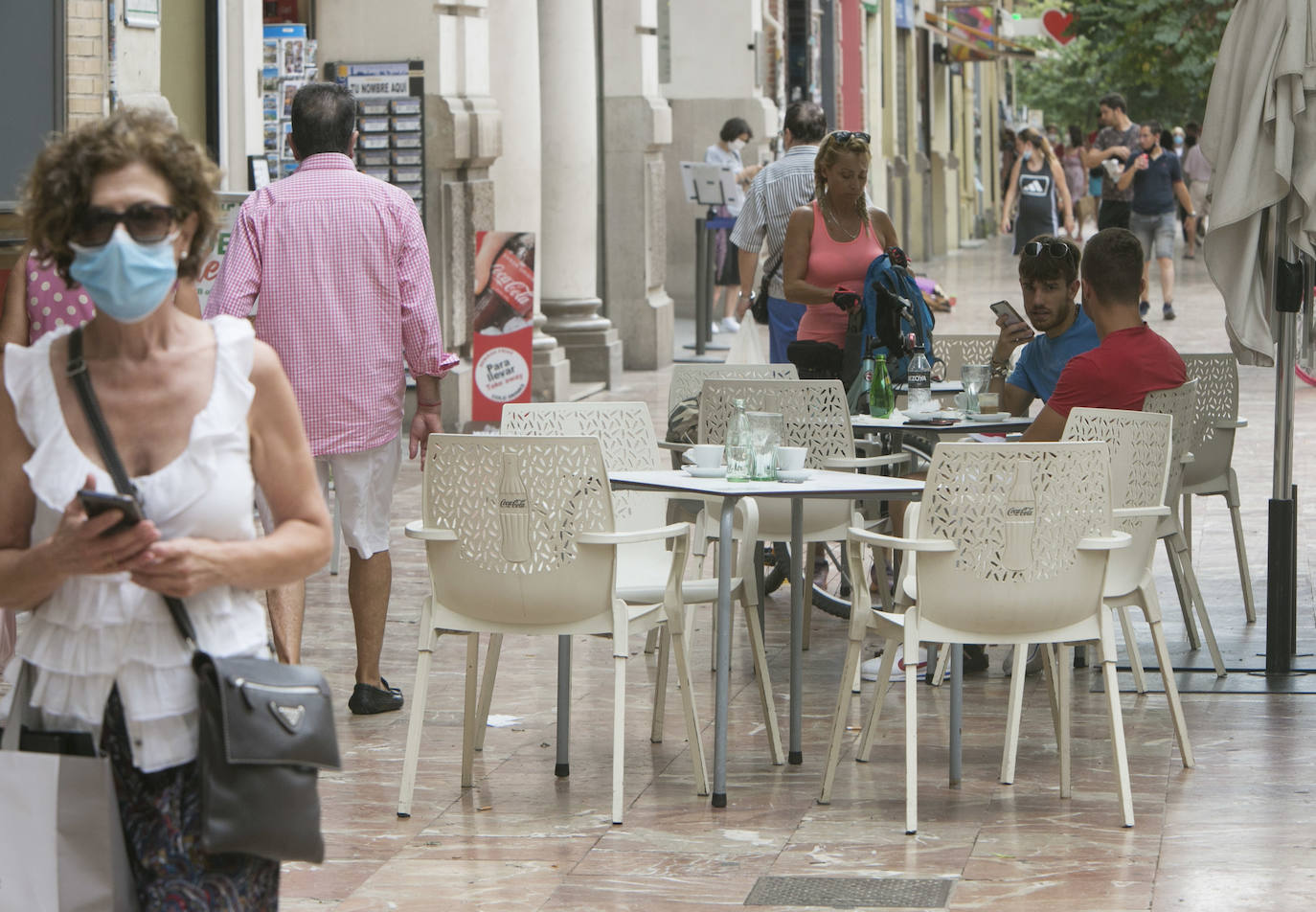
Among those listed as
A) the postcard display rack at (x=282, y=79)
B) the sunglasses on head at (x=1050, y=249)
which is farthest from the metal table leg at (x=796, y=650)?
the postcard display rack at (x=282, y=79)

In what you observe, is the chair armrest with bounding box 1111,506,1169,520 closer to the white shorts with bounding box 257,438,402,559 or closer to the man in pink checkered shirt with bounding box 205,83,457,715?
the man in pink checkered shirt with bounding box 205,83,457,715

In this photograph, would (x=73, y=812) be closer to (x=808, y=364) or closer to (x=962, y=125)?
(x=808, y=364)

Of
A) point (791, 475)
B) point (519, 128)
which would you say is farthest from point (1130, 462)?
point (519, 128)

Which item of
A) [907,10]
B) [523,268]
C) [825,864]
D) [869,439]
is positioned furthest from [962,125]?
[825,864]

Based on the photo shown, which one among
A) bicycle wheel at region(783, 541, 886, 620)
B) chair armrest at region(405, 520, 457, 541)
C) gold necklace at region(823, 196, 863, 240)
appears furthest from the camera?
gold necklace at region(823, 196, 863, 240)

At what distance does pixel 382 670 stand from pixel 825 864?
264 centimetres

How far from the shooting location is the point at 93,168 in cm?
298

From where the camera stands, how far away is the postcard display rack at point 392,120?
513 inches

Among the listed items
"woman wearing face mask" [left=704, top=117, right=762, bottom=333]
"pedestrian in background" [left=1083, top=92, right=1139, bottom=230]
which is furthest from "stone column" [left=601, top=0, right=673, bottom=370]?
"pedestrian in background" [left=1083, top=92, right=1139, bottom=230]

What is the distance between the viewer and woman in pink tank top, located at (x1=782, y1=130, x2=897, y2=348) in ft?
28.2

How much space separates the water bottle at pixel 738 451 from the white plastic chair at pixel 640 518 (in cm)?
32

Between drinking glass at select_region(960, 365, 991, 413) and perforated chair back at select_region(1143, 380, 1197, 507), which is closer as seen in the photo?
perforated chair back at select_region(1143, 380, 1197, 507)

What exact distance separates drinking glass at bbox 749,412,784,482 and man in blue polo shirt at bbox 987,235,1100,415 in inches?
68.6

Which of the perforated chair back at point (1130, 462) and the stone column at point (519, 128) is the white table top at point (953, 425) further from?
the stone column at point (519, 128)
